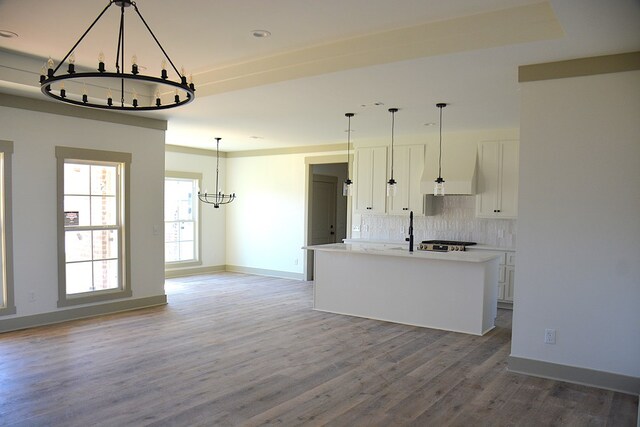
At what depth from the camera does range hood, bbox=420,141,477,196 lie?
24.1 feet

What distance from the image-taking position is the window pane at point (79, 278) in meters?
6.13

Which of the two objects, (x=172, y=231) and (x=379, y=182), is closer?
(x=379, y=182)

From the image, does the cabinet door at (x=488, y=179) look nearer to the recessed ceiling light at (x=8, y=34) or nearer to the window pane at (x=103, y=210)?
the window pane at (x=103, y=210)

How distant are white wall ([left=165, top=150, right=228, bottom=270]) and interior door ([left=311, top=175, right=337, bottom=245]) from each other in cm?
206

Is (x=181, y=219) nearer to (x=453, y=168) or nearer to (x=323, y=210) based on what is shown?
(x=323, y=210)

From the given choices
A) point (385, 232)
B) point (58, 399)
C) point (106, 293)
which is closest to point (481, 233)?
point (385, 232)

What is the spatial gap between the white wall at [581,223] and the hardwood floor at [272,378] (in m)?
0.39

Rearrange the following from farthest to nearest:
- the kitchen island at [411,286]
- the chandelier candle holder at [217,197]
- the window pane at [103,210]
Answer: the chandelier candle holder at [217,197] → the window pane at [103,210] → the kitchen island at [411,286]

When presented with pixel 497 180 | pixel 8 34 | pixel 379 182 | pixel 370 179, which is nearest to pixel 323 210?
pixel 370 179

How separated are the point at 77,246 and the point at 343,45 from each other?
170 inches

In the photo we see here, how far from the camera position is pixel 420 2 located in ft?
11.4

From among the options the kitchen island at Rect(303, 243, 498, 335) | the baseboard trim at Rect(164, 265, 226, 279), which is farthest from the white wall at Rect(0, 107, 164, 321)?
the baseboard trim at Rect(164, 265, 226, 279)

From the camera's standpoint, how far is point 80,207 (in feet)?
20.5

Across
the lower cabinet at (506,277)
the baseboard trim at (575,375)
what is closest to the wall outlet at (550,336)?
the baseboard trim at (575,375)
